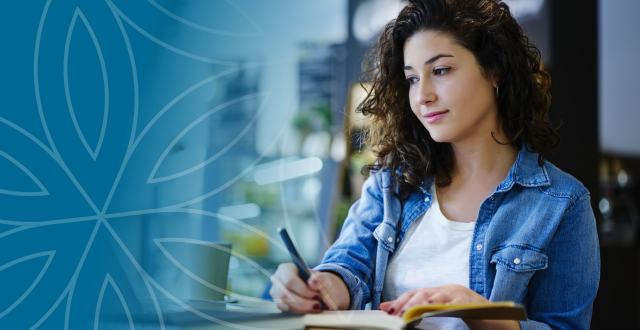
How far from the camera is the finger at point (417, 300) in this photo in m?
0.75

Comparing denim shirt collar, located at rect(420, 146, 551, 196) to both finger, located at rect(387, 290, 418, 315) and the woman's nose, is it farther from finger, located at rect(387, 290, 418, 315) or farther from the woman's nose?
finger, located at rect(387, 290, 418, 315)

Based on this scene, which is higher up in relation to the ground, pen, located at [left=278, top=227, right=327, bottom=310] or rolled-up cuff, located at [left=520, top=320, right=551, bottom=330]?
pen, located at [left=278, top=227, right=327, bottom=310]

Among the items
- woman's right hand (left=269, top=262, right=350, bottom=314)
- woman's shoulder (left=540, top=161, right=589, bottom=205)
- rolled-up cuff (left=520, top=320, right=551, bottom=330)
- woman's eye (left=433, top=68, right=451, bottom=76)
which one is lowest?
rolled-up cuff (left=520, top=320, right=551, bottom=330)

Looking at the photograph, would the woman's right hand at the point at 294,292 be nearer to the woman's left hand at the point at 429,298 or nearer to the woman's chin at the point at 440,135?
the woman's left hand at the point at 429,298

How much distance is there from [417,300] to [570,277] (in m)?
0.37

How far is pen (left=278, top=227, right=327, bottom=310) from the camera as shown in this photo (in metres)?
0.75

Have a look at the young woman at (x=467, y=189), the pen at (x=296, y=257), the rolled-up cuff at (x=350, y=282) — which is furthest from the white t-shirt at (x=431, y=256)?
the pen at (x=296, y=257)

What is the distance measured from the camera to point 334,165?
3.00 metres

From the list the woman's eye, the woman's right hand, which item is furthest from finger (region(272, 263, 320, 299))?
the woman's eye

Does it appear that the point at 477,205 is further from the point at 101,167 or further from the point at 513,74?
the point at 101,167

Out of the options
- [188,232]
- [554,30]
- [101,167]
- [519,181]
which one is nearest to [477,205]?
[519,181]

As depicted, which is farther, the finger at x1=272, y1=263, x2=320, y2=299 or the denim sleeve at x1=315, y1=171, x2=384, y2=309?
the denim sleeve at x1=315, y1=171, x2=384, y2=309
